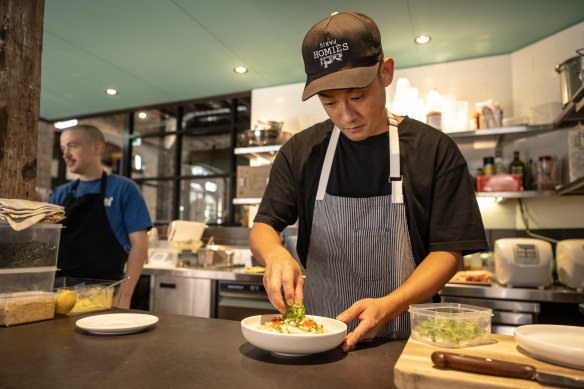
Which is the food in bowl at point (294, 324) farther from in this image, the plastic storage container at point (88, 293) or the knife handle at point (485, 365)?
the plastic storage container at point (88, 293)

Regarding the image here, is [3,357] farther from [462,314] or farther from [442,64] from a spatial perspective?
[442,64]

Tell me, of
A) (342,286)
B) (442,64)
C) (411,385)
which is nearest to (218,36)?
(442,64)

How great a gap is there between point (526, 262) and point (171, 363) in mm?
2546

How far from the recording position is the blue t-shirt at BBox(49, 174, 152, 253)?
2688 millimetres

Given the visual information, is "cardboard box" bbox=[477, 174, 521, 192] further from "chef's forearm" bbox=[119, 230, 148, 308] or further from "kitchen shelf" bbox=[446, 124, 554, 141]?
"chef's forearm" bbox=[119, 230, 148, 308]

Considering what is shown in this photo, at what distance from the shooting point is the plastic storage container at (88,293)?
1506 mm

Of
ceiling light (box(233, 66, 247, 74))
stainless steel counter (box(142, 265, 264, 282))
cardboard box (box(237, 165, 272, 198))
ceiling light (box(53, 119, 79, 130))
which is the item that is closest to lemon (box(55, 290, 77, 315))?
stainless steel counter (box(142, 265, 264, 282))

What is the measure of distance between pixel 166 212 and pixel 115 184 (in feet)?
10.2

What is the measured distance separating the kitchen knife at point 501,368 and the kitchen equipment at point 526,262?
7.41 ft

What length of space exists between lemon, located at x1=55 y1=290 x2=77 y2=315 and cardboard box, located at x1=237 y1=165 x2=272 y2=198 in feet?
8.74

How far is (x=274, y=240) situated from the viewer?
1461 millimetres

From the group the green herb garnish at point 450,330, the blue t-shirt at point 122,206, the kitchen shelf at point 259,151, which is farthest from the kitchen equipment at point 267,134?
the green herb garnish at point 450,330

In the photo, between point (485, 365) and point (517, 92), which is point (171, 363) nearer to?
point (485, 365)

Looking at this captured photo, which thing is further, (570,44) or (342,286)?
(570,44)
